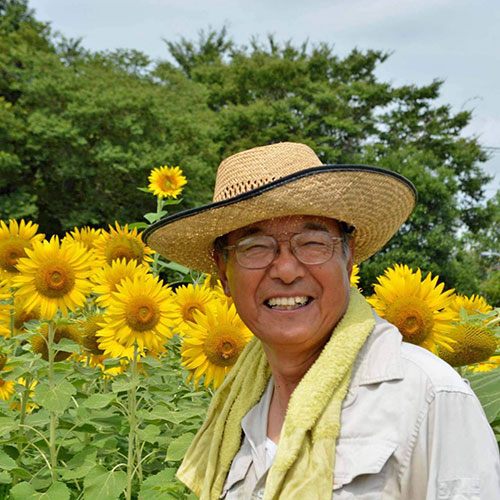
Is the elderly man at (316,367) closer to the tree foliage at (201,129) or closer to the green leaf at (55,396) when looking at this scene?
the green leaf at (55,396)

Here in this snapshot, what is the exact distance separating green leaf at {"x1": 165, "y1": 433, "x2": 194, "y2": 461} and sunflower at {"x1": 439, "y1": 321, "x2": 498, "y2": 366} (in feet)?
3.23

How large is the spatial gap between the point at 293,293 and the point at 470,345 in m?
0.94

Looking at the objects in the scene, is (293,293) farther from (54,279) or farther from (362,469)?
(54,279)

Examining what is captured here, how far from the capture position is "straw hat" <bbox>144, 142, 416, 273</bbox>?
1.88 metres

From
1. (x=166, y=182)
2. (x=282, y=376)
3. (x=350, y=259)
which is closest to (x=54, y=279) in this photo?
(x=282, y=376)

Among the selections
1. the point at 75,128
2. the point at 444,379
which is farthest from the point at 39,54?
the point at 444,379

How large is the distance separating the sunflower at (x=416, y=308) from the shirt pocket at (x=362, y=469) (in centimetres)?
92

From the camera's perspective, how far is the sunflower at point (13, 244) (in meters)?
3.50

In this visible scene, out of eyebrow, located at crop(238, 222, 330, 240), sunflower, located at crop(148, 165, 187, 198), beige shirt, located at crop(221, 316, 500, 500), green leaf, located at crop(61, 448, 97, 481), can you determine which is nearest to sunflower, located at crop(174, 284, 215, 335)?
green leaf, located at crop(61, 448, 97, 481)

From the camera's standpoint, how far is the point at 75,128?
23062 mm

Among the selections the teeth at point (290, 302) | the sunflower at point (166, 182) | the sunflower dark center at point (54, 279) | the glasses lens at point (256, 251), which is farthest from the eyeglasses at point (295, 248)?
the sunflower at point (166, 182)

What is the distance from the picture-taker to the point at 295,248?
195 cm

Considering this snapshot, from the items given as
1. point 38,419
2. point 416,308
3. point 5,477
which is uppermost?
point 416,308

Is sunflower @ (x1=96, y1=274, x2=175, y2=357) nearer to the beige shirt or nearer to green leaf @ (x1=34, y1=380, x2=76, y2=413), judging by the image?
green leaf @ (x1=34, y1=380, x2=76, y2=413)
